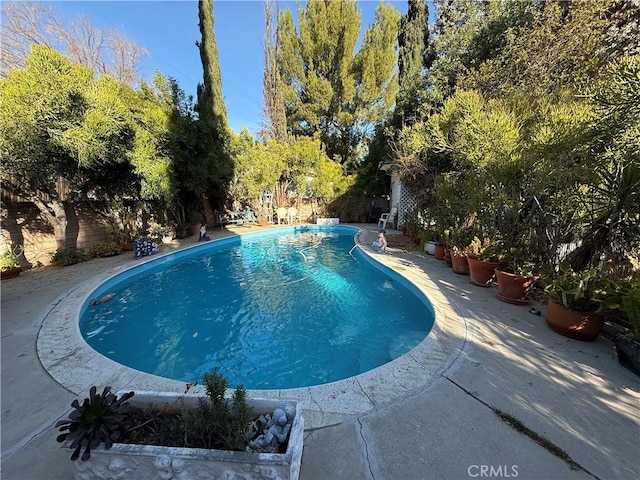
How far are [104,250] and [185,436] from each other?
813 cm

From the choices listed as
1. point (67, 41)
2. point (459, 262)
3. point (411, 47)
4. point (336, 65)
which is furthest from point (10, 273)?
point (336, 65)

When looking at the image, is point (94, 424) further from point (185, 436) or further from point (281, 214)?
point (281, 214)

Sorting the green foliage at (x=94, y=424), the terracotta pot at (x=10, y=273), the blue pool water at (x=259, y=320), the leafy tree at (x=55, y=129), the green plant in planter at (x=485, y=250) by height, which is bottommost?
the blue pool water at (x=259, y=320)

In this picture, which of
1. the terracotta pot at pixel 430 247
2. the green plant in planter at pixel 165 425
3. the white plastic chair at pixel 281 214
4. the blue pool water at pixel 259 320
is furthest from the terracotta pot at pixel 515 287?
the white plastic chair at pixel 281 214

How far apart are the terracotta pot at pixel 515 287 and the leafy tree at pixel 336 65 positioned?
15.5 meters

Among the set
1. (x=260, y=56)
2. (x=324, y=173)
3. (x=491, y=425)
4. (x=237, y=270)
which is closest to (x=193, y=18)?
(x=260, y=56)

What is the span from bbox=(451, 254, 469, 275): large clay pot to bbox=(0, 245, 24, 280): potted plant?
31.2ft

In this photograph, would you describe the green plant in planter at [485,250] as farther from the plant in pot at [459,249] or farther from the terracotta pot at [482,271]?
the plant in pot at [459,249]

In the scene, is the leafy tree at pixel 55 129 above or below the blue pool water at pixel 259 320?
above

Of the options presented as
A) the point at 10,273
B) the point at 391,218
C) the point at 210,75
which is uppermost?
the point at 210,75

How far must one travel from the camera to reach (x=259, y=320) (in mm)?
4730

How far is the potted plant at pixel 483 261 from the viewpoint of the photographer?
4.94 meters

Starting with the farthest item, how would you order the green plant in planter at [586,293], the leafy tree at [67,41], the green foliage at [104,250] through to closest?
the leafy tree at [67,41] < the green foliage at [104,250] < the green plant in planter at [586,293]

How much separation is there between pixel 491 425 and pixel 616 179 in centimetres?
350
